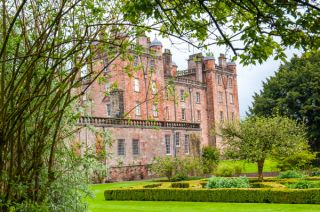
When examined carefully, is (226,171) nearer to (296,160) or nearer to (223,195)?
(296,160)

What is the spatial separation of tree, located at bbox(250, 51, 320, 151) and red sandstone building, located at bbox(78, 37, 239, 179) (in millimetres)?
7107

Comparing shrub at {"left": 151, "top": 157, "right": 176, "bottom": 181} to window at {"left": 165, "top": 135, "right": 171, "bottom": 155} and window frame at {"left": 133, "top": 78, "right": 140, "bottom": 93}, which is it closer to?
window at {"left": 165, "top": 135, "right": 171, "bottom": 155}

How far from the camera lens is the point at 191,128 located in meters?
40.3

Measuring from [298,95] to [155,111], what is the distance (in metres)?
16.1

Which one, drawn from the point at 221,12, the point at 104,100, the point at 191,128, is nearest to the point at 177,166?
the point at 191,128

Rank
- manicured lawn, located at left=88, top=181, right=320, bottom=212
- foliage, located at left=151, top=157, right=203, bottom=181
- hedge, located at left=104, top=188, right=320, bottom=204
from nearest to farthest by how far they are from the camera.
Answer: manicured lawn, located at left=88, top=181, right=320, bottom=212 < hedge, located at left=104, top=188, right=320, bottom=204 < foliage, located at left=151, top=157, right=203, bottom=181

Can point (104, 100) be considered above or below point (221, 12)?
above

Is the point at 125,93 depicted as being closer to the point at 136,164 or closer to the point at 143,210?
the point at 136,164

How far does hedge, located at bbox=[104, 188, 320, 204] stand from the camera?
15.1m

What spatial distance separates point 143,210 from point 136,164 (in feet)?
61.7

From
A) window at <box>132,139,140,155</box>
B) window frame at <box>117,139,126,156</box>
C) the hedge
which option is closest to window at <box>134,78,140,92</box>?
window at <box>132,139,140,155</box>

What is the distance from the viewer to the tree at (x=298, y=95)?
37406 millimetres

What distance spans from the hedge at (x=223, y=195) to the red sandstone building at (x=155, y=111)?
8.37ft

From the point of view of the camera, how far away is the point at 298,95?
3825cm
